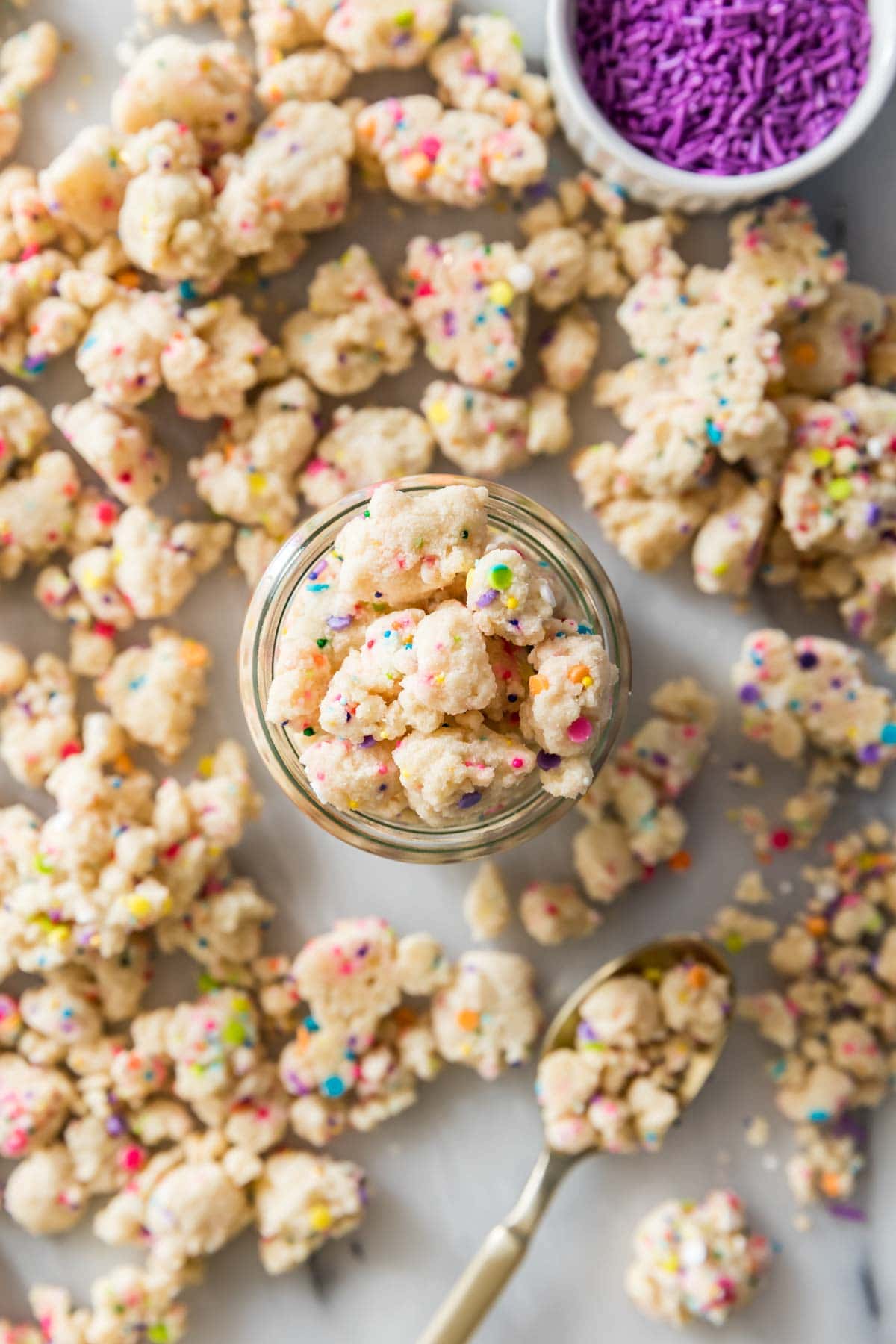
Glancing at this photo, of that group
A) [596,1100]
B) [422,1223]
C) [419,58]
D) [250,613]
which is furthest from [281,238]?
[422,1223]

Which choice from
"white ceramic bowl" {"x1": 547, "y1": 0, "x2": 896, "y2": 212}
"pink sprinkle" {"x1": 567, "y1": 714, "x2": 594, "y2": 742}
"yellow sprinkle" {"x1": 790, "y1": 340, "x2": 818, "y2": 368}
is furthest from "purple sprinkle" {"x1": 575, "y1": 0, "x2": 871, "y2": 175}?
"pink sprinkle" {"x1": 567, "y1": 714, "x2": 594, "y2": 742}

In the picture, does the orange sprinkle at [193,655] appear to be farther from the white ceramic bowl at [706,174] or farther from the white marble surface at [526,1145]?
the white ceramic bowl at [706,174]

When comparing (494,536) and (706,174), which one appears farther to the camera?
(706,174)

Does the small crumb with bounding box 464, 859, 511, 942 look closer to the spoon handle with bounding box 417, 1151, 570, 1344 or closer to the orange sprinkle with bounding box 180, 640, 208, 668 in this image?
the spoon handle with bounding box 417, 1151, 570, 1344

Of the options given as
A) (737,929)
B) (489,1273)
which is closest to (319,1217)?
(489,1273)

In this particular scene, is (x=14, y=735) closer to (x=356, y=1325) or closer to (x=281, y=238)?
(x=281, y=238)

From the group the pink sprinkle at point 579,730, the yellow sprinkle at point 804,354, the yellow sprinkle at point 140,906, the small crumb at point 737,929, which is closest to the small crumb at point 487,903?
the small crumb at point 737,929

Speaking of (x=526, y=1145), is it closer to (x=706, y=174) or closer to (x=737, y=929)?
(x=737, y=929)
